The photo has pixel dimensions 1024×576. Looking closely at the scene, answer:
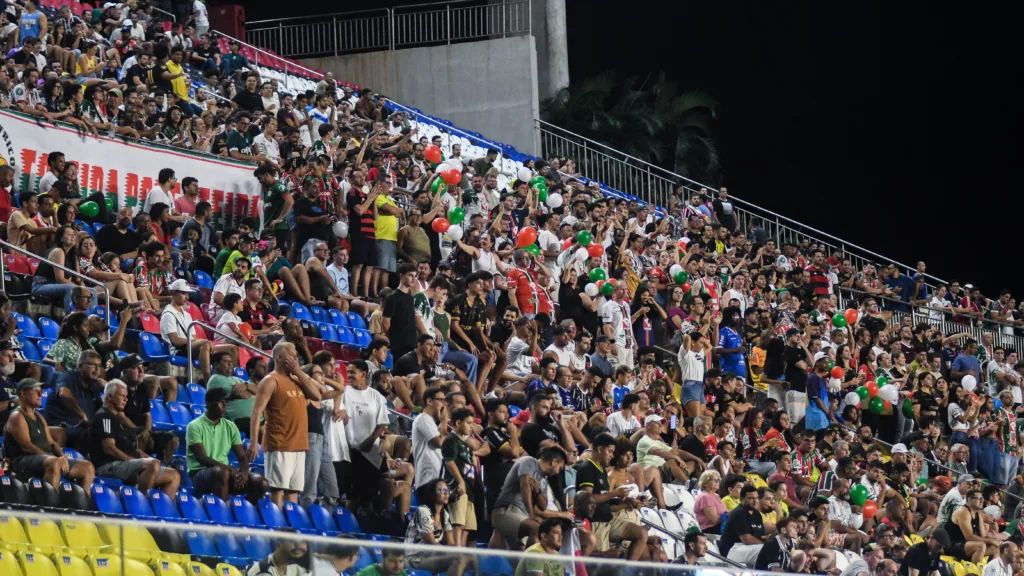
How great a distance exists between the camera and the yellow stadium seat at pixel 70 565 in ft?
18.4

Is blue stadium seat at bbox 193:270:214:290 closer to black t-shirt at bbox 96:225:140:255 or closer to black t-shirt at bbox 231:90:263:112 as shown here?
black t-shirt at bbox 96:225:140:255

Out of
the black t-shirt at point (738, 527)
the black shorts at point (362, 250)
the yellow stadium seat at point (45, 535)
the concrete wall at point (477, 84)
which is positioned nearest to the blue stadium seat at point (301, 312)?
the black shorts at point (362, 250)

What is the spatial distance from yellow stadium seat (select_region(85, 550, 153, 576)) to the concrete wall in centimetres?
1967

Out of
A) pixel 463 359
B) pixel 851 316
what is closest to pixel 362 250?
pixel 463 359

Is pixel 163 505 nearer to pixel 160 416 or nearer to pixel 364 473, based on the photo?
pixel 160 416

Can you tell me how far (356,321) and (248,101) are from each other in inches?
183

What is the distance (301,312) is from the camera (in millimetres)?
12492

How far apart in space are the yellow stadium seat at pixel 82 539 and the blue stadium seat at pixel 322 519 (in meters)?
3.79

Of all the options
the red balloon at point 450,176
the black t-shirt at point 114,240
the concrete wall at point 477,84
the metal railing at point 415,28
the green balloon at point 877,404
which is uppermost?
the metal railing at point 415,28

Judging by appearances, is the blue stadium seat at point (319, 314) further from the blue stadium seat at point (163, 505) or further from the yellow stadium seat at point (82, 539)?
the yellow stadium seat at point (82, 539)

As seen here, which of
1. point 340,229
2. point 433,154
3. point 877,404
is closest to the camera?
point 340,229

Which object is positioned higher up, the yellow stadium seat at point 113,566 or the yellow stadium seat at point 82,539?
the yellow stadium seat at point 82,539

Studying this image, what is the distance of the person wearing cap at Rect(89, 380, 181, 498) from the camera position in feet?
28.2

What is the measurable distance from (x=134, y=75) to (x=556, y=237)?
4762 mm
